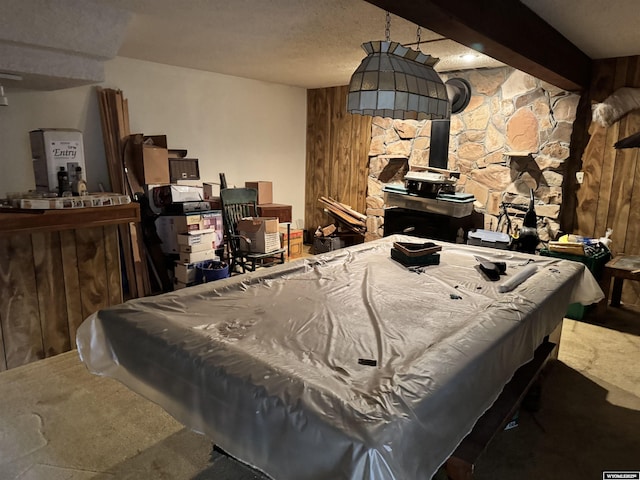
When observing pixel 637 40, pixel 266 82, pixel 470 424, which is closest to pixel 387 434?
pixel 470 424

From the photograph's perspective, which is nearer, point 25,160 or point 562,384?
point 562,384

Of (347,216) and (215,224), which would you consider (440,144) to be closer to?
(347,216)

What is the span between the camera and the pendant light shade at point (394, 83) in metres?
2.08

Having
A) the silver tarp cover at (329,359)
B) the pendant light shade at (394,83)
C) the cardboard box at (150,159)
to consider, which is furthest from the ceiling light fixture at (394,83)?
the cardboard box at (150,159)

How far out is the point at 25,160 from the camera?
379cm

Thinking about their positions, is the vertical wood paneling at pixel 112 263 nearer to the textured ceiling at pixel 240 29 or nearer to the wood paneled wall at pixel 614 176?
the textured ceiling at pixel 240 29

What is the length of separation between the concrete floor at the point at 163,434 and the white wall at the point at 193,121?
2.01 meters

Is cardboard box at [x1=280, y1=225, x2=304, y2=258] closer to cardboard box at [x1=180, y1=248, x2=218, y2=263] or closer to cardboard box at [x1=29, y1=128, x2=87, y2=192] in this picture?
cardboard box at [x1=180, y1=248, x2=218, y2=263]

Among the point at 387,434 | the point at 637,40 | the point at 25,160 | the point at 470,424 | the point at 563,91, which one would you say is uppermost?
the point at 637,40

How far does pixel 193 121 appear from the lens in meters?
5.02

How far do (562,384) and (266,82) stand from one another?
4760mm

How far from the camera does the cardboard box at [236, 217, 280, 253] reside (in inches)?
176

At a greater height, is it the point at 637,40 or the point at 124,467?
the point at 637,40

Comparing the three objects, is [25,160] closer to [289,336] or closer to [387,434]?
[289,336]
